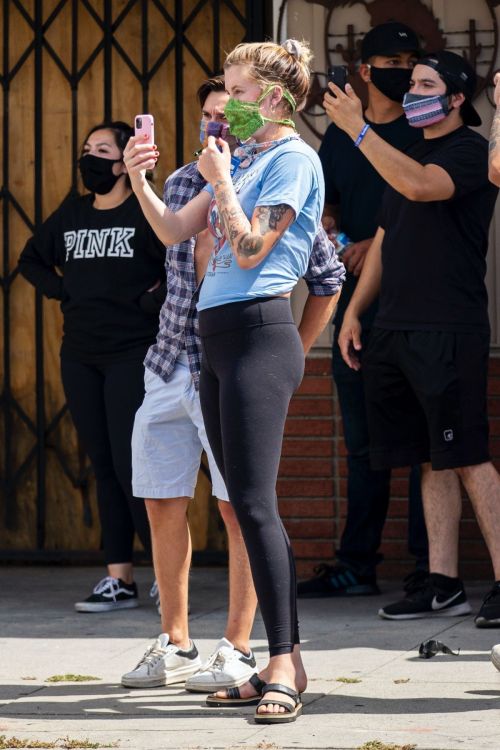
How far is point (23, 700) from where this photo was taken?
4.58m

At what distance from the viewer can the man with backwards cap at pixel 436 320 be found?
5641mm

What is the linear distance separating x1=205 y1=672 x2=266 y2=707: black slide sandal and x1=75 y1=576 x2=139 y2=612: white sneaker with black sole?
1931mm

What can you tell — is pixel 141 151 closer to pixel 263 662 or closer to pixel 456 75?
pixel 263 662

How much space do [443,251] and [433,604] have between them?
54.6 inches

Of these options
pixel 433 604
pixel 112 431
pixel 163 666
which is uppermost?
pixel 112 431

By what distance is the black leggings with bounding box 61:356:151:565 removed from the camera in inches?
249

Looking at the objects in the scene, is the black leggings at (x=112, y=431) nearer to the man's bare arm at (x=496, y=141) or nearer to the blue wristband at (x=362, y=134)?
the blue wristband at (x=362, y=134)

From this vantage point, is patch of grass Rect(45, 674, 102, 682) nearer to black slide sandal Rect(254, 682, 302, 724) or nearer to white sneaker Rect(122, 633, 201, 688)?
white sneaker Rect(122, 633, 201, 688)

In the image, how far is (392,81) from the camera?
20.5ft

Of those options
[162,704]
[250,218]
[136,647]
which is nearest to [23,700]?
[162,704]

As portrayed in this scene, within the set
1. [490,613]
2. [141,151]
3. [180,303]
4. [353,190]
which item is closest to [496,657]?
[490,613]

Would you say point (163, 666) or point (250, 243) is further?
point (163, 666)

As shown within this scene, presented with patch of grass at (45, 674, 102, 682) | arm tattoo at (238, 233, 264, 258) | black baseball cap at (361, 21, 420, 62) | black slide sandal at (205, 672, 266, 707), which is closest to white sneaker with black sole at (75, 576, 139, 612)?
patch of grass at (45, 674, 102, 682)

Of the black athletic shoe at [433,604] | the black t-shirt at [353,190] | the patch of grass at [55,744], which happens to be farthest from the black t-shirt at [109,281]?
the patch of grass at [55,744]
